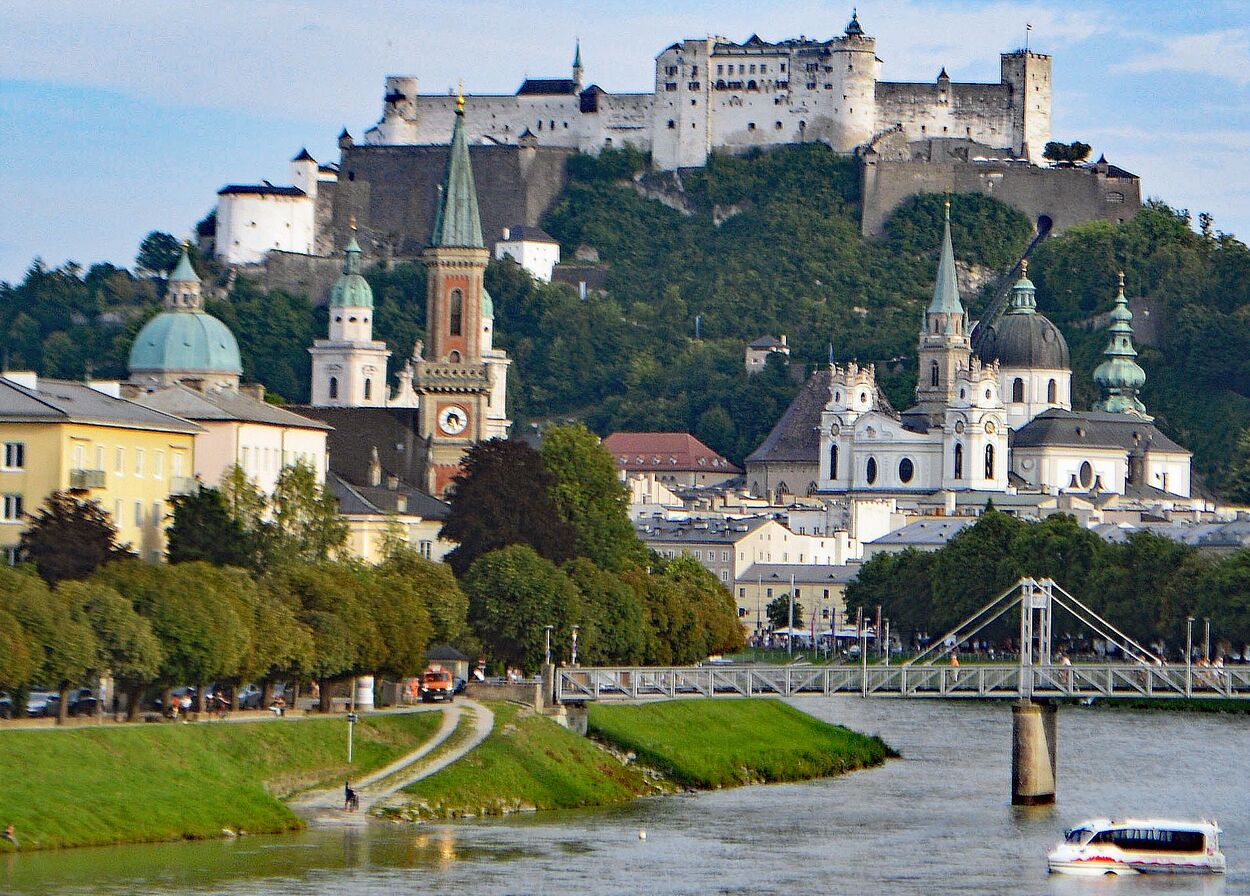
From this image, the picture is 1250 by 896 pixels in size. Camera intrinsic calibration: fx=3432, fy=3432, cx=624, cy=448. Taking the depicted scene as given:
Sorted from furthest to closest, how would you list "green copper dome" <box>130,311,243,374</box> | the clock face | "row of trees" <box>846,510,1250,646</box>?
"row of trees" <box>846,510,1250,646</box>
the clock face
"green copper dome" <box>130,311,243,374</box>

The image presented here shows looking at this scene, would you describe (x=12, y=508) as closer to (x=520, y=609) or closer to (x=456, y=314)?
(x=520, y=609)

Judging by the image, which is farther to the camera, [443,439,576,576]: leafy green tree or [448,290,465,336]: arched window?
[448,290,465,336]: arched window

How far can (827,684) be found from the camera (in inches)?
3046

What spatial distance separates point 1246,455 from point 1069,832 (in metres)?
134

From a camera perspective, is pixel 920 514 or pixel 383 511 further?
pixel 920 514

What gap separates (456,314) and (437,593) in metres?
44.8

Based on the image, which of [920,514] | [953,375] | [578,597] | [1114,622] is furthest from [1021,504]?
[578,597]

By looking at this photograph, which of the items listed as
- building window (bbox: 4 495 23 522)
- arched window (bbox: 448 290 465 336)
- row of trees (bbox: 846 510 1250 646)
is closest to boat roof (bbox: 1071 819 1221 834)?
building window (bbox: 4 495 23 522)

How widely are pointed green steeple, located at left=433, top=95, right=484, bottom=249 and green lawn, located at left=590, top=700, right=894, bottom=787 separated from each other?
3657 centimetres

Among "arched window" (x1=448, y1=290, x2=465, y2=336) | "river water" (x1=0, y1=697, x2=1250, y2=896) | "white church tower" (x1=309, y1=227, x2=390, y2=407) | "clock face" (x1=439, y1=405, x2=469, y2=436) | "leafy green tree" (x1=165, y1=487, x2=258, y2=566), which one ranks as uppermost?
"white church tower" (x1=309, y1=227, x2=390, y2=407)

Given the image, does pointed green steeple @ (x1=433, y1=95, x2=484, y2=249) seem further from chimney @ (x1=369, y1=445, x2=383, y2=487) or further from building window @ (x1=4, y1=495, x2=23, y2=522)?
building window @ (x1=4, y1=495, x2=23, y2=522)

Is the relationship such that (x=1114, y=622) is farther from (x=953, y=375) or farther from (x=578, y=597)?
(x=953, y=375)

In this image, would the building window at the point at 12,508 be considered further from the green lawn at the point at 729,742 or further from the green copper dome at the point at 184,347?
the green copper dome at the point at 184,347

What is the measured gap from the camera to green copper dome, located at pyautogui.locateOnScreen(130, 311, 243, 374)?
11681cm
